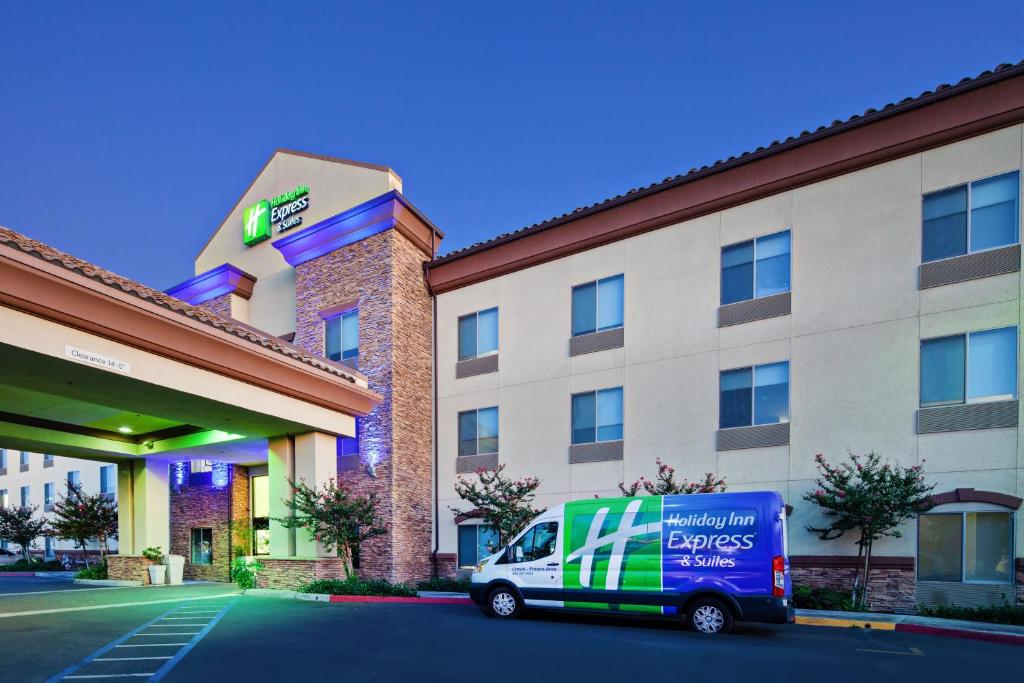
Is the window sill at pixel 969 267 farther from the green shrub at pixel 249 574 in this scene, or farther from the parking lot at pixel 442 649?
the green shrub at pixel 249 574

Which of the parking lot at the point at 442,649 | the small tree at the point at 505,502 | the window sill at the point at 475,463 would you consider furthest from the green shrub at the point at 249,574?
the window sill at the point at 475,463

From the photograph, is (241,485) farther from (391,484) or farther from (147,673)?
(147,673)

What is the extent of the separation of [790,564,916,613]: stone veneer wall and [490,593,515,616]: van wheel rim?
683cm

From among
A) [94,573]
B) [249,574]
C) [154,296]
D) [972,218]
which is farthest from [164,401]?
[972,218]

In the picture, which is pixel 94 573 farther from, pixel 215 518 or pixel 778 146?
pixel 778 146

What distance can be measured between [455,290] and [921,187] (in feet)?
44.7

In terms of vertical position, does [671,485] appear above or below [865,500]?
below

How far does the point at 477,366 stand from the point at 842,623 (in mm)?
12461

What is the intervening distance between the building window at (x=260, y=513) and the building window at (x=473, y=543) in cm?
846

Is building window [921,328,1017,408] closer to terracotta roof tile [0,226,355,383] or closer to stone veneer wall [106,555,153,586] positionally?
terracotta roof tile [0,226,355,383]

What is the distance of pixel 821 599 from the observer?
14.2 metres

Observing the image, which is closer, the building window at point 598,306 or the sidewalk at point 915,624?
the sidewalk at point 915,624

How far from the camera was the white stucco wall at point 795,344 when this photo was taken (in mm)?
13992

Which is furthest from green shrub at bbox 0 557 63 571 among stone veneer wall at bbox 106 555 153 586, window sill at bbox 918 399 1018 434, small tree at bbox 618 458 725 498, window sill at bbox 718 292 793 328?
window sill at bbox 918 399 1018 434
